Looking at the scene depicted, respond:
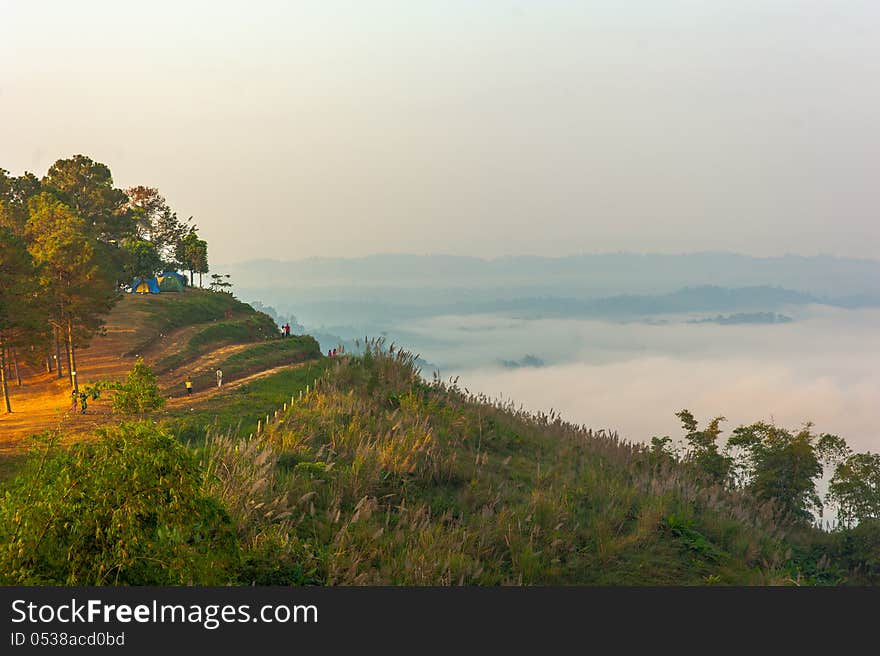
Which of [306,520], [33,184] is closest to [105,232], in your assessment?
[33,184]

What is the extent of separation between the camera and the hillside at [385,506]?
20.1 feet

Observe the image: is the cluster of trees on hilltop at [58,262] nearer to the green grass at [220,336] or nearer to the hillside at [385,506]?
the green grass at [220,336]

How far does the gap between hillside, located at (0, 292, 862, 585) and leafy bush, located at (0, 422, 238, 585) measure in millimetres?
16

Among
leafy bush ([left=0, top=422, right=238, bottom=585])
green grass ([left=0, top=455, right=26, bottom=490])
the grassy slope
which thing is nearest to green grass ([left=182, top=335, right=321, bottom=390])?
green grass ([left=0, top=455, right=26, bottom=490])

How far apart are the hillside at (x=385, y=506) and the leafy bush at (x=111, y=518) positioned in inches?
0.6

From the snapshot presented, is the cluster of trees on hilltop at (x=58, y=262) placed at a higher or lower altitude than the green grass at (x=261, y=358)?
higher

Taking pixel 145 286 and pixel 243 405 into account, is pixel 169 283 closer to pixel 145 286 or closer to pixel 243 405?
pixel 145 286

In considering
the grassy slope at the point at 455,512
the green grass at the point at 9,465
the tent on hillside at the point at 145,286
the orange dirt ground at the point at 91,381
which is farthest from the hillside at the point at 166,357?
the grassy slope at the point at 455,512

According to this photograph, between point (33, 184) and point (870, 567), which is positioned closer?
point (870, 567)

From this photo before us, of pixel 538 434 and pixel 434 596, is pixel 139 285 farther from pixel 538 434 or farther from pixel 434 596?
pixel 434 596

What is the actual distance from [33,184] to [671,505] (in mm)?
69747

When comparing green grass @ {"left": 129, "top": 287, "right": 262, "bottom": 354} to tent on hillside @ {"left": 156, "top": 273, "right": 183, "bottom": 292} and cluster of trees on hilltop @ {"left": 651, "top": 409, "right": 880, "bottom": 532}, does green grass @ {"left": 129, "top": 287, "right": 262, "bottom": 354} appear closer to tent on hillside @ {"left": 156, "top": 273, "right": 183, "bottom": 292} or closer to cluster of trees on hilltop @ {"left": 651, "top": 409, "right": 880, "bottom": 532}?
tent on hillside @ {"left": 156, "top": 273, "right": 183, "bottom": 292}

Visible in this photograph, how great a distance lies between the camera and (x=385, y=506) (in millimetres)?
11391

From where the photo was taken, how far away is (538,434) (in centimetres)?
1953
